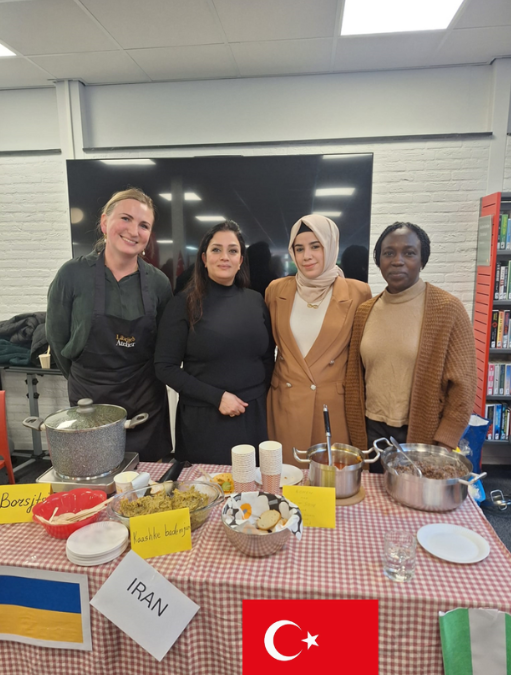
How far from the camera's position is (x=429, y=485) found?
4.06 ft

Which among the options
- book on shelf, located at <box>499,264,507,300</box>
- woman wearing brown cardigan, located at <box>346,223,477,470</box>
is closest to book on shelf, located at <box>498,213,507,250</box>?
book on shelf, located at <box>499,264,507,300</box>

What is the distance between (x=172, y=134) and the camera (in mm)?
3320

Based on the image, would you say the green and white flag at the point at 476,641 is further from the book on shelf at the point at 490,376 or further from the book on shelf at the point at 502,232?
the book on shelf at the point at 502,232

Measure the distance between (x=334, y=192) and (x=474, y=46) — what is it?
1271mm

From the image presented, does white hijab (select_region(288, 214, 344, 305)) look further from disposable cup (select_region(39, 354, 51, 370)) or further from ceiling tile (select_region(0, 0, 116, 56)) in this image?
disposable cup (select_region(39, 354, 51, 370))

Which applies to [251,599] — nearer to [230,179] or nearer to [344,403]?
[344,403]

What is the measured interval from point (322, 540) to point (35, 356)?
2.91 meters

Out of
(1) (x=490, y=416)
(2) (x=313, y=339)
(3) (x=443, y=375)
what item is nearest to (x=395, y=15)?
(2) (x=313, y=339)

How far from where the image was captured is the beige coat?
1.97 m

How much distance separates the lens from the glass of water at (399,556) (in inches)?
39.4

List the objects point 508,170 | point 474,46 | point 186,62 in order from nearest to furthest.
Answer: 1. point 474,46
2. point 186,62
3. point 508,170

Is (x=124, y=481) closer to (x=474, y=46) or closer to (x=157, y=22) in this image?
(x=157, y=22)

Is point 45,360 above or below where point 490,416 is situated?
above

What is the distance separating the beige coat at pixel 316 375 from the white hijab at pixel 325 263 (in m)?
0.06
